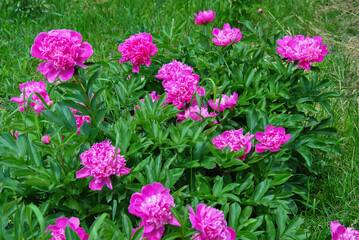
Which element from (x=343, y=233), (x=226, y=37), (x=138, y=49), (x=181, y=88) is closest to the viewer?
(x=343, y=233)

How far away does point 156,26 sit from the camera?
11.9 feet

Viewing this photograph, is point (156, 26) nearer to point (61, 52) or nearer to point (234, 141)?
point (234, 141)

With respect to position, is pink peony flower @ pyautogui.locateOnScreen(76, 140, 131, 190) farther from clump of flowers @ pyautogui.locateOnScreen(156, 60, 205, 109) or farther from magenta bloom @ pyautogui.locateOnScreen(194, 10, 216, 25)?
magenta bloom @ pyautogui.locateOnScreen(194, 10, 216, 25)

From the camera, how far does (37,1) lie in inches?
147

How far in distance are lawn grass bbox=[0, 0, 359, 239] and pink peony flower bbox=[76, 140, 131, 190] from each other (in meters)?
1.31

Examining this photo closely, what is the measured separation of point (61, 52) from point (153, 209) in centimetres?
57

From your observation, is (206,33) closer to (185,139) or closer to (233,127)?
(233,127)

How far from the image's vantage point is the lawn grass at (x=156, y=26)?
9.20 ft

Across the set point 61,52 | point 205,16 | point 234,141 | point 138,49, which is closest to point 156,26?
point 205,16

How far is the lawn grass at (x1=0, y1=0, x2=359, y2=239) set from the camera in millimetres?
2803

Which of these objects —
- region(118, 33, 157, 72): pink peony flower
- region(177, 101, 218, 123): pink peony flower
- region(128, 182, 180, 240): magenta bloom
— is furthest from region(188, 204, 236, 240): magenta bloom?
region(118, 33, 157, 72): pink peony flower

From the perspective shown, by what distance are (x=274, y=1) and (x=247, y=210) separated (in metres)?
3.16

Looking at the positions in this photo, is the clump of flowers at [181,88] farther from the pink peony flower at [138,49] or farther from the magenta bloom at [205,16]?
the magenta bloom at [205,16]

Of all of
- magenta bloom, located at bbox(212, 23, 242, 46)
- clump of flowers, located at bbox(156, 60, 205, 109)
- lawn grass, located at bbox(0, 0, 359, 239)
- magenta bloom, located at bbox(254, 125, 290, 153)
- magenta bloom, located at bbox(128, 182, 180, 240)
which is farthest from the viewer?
lawn grass, located at bbox(0, 0, 359, 239)
